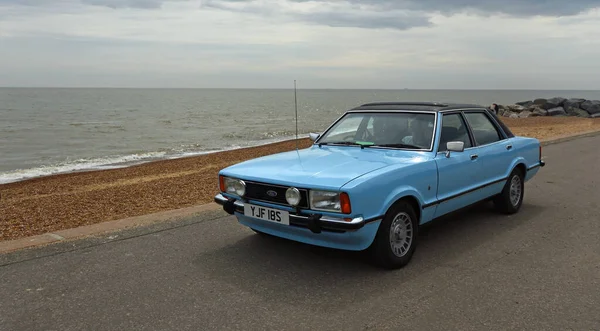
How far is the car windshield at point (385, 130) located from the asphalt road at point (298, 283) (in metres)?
1.10

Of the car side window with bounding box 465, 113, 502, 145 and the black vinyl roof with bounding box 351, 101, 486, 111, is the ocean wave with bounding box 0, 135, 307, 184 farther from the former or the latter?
the car side window with bounding box 465, 113, 502, 145

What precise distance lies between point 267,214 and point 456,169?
2086mm

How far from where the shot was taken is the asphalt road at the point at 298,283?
11.0 ft

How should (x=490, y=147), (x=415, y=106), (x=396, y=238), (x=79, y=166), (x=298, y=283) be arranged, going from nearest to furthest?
(x=298, y=283)
(x=396, y=238)
(x=415, y=106)
(x=490, y=147)
(x=79, y=166)

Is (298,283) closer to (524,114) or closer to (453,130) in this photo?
(453,130)

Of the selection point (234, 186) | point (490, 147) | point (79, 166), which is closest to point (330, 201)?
point (234, 186)

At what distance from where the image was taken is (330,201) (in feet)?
12.8

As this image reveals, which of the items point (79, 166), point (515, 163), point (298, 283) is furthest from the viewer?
point (79, 166)

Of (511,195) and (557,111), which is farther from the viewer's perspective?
(557,111)

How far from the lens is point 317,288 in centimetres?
390

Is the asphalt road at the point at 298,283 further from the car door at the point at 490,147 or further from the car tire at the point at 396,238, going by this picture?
the car door at the point at 490,147

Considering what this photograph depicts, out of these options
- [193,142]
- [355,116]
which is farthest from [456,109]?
[193,142]

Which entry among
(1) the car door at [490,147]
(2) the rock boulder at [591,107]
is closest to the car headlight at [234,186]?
(1) the car door at [490,147]

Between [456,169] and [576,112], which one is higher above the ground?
[456,169]
